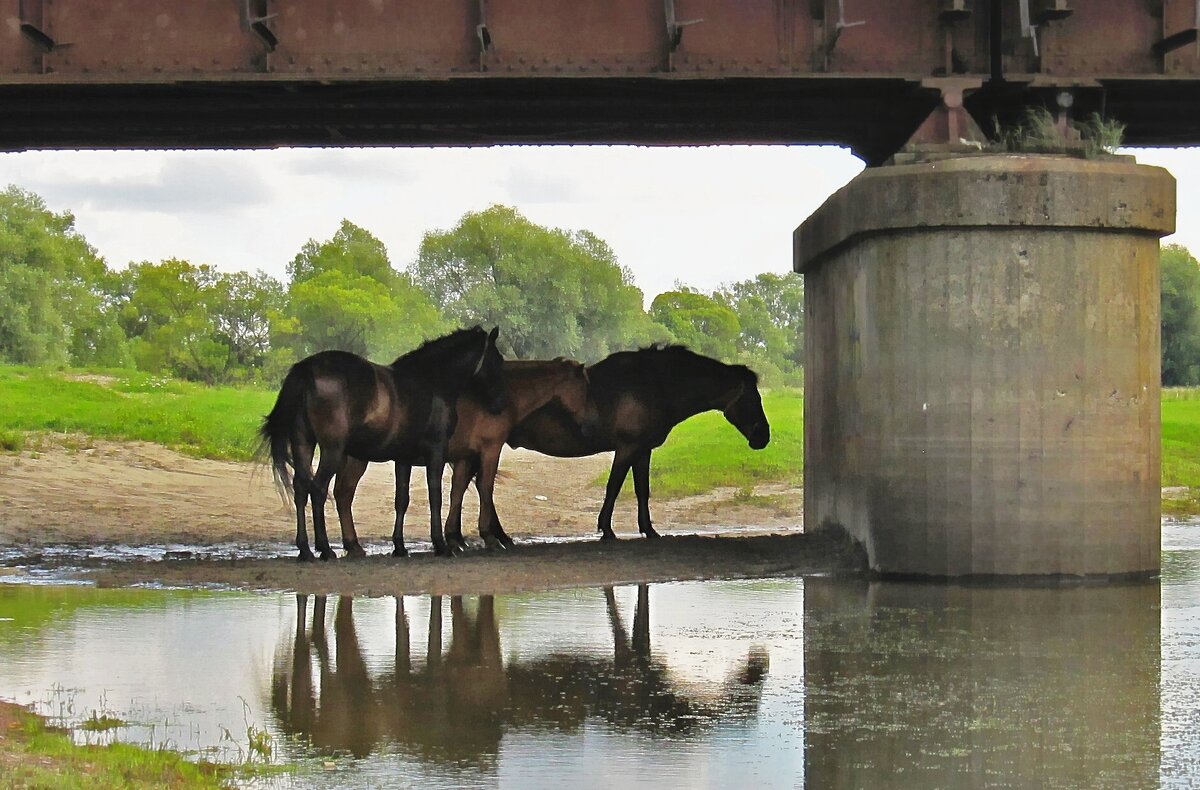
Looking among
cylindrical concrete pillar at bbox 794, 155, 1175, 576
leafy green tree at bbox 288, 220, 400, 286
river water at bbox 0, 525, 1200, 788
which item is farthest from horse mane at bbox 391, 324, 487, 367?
leafy green tree at bbox 288, 220, 400, 286

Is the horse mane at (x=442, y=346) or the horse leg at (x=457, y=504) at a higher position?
the horse mane at (x=442, y=346)

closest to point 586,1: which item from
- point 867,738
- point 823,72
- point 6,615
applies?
point 823,72

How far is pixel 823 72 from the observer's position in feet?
55.0

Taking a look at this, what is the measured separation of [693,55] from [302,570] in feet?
19.8

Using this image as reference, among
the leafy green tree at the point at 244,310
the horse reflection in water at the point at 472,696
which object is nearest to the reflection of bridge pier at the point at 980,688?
the horse reflection in water at the point at 472,696

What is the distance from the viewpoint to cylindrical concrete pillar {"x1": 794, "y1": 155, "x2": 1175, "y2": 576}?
1485 cm

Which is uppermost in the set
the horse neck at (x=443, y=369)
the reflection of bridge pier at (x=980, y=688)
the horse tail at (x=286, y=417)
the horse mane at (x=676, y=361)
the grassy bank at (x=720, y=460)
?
the horse mane at (x=676, y=361)

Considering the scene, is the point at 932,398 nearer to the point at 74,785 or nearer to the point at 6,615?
the point at 6,615

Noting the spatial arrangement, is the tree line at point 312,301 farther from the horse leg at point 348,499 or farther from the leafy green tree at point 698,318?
the horse leg at point 348,499

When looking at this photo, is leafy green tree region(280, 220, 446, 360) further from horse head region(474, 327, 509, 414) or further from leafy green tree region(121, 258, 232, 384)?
horse head region(474, 327, 509, 414)

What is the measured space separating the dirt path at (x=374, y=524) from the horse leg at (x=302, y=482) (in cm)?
24

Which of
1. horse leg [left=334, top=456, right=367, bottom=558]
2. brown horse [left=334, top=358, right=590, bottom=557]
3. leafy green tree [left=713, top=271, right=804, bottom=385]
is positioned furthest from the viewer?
leafy green tree [left=713, top=271, right=804, bottom=385]

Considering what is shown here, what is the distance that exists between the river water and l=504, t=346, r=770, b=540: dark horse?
5.18 meters

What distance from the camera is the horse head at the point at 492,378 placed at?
17734 millimetres
